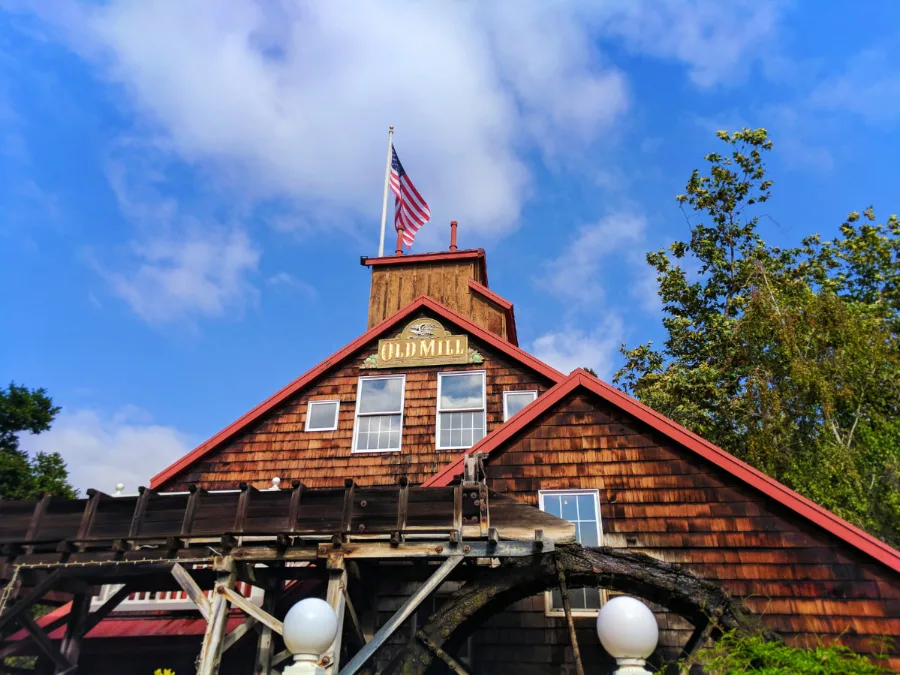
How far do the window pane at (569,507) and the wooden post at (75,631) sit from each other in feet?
25.6

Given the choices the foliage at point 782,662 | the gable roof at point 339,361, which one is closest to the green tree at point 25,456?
the gable roof at point 339,361

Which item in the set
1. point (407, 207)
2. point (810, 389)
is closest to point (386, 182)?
point (407, 207)

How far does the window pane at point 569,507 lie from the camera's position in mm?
10391

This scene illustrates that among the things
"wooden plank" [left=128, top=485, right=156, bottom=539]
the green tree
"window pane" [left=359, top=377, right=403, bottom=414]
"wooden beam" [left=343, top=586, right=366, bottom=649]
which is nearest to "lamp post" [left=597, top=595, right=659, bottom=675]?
"wooden beam" [left=343, top=586, right=366, bottom=649]

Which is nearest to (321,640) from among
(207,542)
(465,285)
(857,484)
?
(207,542)

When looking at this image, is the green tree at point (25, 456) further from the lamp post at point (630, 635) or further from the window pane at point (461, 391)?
the lamp post at point (630, 635)

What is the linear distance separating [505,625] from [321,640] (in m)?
5.67

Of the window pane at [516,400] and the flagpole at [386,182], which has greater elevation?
the flagpole at [386,182]

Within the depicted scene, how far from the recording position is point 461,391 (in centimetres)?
1459

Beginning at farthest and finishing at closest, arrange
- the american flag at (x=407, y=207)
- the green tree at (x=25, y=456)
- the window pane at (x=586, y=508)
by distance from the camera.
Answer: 1. the green tree at (x=25, y=456)
2. the american flag at (x=407, y=207)
3. the window pane at (x=586, y=508)

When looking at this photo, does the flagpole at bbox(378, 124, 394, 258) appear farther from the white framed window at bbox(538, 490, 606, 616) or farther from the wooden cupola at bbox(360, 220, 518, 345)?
the white framed window at bbox(538, 490, 606, 616)

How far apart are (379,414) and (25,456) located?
864 inches

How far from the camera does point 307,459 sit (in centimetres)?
1423

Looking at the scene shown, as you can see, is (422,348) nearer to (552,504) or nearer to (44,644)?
(552,504)
